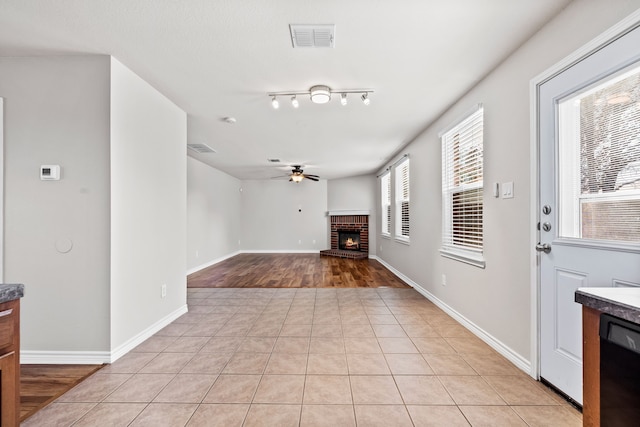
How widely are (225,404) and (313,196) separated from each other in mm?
7576

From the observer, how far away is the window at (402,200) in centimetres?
538

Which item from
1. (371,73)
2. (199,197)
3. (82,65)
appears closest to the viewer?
(82,65)

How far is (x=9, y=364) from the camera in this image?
103 centimetres

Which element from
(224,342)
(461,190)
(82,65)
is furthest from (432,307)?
(82,65)

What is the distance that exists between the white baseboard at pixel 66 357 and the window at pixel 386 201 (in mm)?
5563

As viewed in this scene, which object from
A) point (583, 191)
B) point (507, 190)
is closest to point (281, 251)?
point (507, 190)

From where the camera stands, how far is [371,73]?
8.28 ft

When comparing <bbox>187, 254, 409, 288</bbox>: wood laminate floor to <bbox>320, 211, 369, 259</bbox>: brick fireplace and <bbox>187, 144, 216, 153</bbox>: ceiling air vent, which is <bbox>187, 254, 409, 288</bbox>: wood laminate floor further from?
<bbox>187, 144, 216, 153</bbox>: ceiling air vent

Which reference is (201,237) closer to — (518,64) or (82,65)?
(82,65)

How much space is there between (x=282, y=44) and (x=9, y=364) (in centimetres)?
223

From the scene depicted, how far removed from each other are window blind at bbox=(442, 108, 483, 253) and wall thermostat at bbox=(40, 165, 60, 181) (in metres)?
3.65

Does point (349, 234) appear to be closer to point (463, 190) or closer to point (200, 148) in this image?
point (200, 148)

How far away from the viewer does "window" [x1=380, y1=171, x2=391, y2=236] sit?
6.68 metres

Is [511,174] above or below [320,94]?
below
